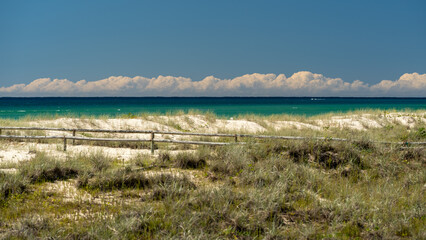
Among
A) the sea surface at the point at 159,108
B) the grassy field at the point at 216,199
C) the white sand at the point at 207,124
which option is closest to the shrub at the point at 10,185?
the grassy field at the point at 216,199

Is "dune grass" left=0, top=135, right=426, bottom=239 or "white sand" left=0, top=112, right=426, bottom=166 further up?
"white sand" left=0, top=112, right=426, bottom=166

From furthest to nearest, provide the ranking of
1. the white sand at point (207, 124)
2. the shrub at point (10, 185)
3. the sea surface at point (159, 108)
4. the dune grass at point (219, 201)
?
the sea surface at point (159, 108)
the white sand at point (207, 124)
the shrub at point (10, 185)
the dune grass at point (219, 201)

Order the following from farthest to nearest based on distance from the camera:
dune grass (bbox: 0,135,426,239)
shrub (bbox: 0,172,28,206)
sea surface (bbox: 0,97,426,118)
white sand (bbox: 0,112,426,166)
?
1. sea surface (bbox: 0,97,426,118)
2. white sand (bbox: 0,112,426,166)
3. shrub (bbox: 0,172,28,206)
4. dune grass (bbox: 0,135,426,239)

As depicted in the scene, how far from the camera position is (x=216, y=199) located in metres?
6.05

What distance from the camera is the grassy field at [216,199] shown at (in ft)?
17.0

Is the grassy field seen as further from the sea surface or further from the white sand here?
the sea surface

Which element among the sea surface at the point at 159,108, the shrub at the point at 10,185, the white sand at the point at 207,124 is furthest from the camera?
the sea surface at the point at 159,108

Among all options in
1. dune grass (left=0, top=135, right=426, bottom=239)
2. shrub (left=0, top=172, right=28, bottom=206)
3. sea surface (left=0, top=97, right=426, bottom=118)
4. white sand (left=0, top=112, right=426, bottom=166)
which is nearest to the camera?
dune grass (left=0, top=135, right=426, bottom=239)

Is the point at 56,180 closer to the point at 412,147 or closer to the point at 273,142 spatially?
the point at 273,142

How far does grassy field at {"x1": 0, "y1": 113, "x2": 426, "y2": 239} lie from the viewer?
17.0 feet

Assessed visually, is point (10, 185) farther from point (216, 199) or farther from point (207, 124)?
point (207, 124)

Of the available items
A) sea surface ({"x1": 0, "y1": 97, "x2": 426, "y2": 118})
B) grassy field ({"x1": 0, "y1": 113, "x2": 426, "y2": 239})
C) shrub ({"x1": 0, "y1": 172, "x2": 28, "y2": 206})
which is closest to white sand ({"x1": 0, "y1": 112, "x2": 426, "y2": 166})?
sea surface ({"x1": 0, "y1": 97, "x2": 426, "y2": 118})

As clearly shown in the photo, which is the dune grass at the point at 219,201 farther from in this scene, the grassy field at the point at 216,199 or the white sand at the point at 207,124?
the white sand at the point at 207,124

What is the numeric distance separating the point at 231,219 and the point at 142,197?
2101 millimetres
